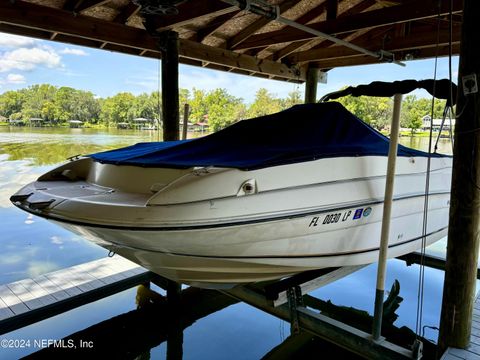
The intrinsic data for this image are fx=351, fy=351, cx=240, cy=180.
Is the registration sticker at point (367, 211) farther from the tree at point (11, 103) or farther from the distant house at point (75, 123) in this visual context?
the tree at point (11, 103)

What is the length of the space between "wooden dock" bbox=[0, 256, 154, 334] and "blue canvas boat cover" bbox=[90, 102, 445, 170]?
1.30m

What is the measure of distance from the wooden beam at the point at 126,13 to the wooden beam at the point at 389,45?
2.77m

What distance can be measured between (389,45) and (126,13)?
345 centimetres

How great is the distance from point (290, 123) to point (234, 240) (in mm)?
1086

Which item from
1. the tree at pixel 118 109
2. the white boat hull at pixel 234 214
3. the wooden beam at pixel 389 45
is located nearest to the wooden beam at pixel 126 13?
the white boat hull at pixel 234 214

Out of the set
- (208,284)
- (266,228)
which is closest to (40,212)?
(208,284)

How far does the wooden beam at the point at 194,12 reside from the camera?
3.29m

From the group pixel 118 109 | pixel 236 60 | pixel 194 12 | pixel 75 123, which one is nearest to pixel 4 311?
pixel 194 12

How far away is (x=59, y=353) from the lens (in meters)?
2.79

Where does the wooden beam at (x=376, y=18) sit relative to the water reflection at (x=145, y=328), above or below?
above

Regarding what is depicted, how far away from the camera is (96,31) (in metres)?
3.96

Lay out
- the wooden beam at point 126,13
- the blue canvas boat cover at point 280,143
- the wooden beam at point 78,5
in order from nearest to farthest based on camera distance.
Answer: the blue canvas boat cover at point 280,143
the wooden beam at point 78,5
the wooden beam at point 126,13

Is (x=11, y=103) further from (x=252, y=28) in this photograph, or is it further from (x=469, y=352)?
(x=469, y=352)

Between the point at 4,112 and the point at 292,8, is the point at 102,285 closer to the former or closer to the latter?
the point at 292,8
